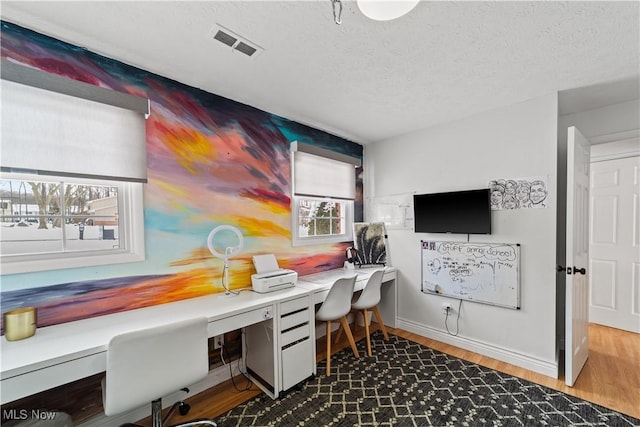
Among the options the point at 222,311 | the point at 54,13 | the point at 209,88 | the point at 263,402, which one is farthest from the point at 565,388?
the point at 54,13

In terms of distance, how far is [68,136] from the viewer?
5.10 ft

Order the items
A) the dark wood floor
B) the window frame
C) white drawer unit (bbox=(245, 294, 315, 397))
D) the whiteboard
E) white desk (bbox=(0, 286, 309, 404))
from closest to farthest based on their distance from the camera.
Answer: white desk (bbox=(0, 286, 309, 404)) → the dark wood floor → white drawer unit (bbox=(245, 294, 315, 397)) → the whiteboard → the window frame

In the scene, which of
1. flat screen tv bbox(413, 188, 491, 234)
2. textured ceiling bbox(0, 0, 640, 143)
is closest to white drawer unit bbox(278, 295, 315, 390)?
flat screen tv bbox(413, 188, 491, 234)

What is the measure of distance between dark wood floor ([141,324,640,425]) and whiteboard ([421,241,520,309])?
54cm

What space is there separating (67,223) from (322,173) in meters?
2.21

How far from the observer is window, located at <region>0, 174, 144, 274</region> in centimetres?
147

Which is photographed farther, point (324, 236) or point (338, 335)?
point (324, 236)

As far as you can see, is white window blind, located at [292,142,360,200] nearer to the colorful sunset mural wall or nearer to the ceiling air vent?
the colorful sunset mural wall

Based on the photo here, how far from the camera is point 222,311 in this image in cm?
173

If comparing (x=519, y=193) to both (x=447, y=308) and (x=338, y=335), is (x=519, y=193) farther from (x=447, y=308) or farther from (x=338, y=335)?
(x=338, y=335)

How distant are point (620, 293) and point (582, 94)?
2.45 meters

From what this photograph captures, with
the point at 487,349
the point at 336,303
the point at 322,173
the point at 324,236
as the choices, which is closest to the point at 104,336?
the point at 336,303

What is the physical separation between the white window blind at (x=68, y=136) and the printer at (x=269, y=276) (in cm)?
109

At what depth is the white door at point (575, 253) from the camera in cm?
204
